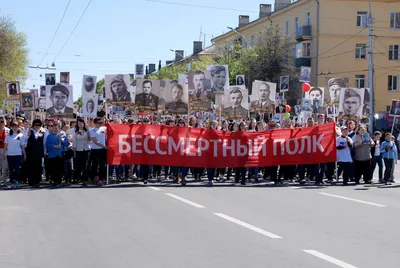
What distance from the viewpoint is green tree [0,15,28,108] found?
185 ft

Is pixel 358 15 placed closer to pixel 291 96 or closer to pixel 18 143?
pixel 291 96

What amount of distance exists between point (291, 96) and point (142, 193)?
173 ft

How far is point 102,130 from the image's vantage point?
20.9 m

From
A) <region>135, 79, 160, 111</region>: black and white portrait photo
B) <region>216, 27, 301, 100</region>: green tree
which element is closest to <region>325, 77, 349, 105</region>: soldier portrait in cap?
<region>135, 79, 160, 111</region>: black and white portrait photo

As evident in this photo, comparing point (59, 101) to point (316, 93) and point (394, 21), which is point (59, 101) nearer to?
point (316, 93)

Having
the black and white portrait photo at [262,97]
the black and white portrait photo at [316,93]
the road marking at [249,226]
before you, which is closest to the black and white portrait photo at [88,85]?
the black and white portrait photo at [262,97]

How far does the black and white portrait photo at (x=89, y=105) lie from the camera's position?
30.8m

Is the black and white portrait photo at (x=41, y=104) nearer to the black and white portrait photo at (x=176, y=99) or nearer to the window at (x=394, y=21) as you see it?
the black and white portrait photo at (x=176, y=99)

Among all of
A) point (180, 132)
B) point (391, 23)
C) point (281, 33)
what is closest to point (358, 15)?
point (391, 23)

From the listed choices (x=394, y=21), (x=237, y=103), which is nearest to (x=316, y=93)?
(x=237, y=103)

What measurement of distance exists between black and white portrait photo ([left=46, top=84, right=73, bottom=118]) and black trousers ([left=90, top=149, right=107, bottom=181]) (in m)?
8.11

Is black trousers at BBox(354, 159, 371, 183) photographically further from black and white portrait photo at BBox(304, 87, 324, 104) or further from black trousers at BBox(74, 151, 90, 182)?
black and white portrait photo at BBox(304, 87, 324, 104)

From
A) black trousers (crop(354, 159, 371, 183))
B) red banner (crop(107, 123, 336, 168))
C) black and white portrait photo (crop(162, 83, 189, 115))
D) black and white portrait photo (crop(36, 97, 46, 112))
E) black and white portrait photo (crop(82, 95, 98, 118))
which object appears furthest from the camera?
black and white portrait photo (crop(36, 97, 46, 112))

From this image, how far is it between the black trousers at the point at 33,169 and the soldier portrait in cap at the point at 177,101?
443 inches
